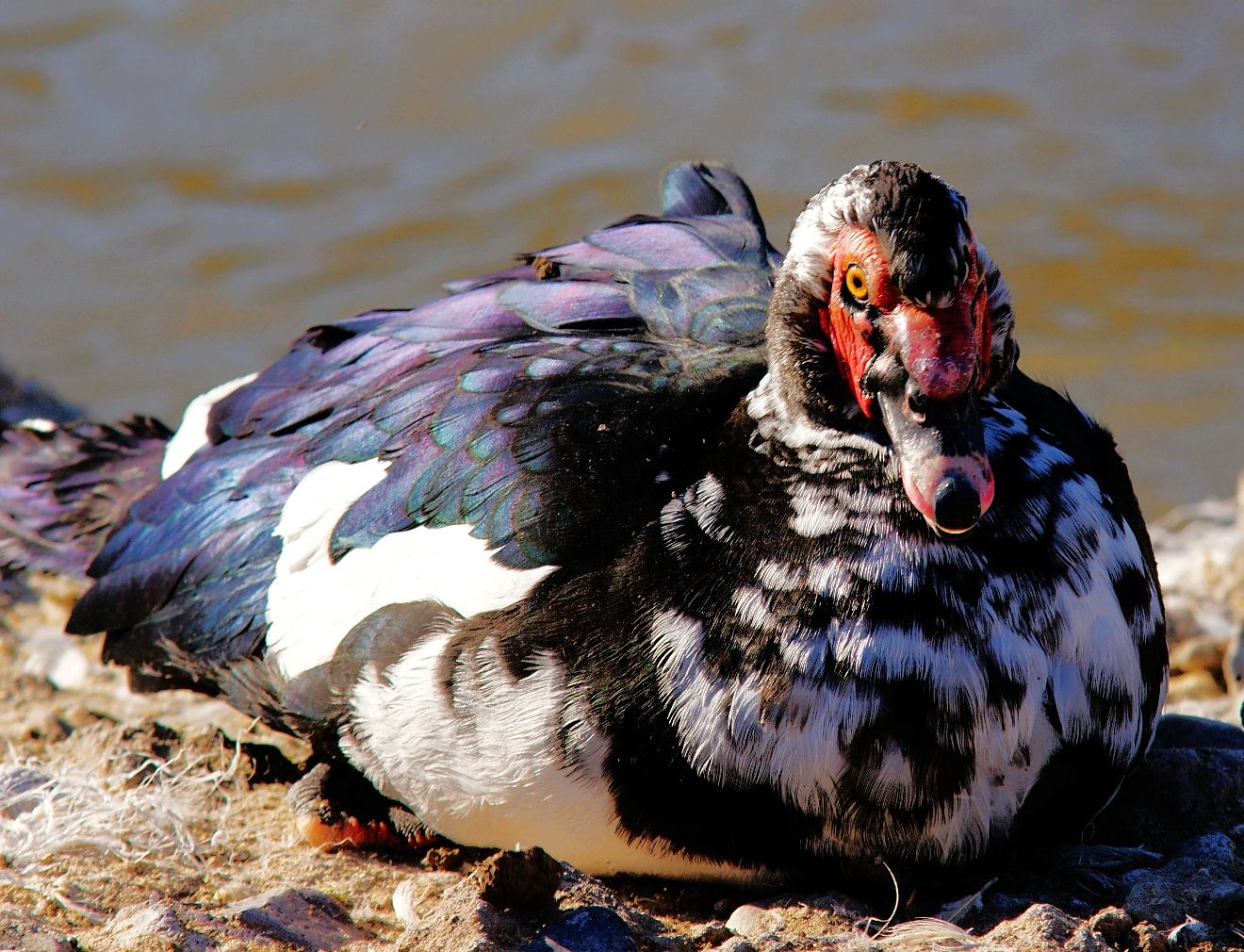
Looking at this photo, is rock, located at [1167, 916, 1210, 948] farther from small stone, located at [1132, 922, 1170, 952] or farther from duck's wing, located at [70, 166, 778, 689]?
duck's wing, located at [70, 166, 778, 689]

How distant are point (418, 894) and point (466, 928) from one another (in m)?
0.52

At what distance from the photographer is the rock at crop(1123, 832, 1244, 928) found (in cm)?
276

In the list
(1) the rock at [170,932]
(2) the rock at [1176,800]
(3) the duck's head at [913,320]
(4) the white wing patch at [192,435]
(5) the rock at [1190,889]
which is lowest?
(1) the rock at [170,932]

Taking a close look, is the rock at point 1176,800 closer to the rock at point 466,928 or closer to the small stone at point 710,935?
the small stone at point 710,935

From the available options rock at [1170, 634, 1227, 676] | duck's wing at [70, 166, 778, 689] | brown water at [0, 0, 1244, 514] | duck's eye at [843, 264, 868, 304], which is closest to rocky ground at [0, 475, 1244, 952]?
rock at [1170, 634, 1227, 676]

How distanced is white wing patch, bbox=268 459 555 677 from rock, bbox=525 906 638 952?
58 cm

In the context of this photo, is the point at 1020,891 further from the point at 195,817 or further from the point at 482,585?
the point at 195,817

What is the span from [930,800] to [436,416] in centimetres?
120

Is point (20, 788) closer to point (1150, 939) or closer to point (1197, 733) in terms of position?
point (1150, 939)

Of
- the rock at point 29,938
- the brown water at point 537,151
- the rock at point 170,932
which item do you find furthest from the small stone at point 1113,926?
the brown water at point 537,151

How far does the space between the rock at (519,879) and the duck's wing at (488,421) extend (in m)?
0.56

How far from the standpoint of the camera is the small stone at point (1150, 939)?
2672 mm

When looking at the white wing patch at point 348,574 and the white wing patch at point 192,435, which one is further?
the white wing patch at point 192,435

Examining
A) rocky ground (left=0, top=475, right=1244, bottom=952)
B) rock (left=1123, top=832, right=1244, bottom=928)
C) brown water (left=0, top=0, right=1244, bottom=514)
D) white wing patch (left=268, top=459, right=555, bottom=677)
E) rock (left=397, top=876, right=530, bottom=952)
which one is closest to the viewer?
rock (left=397, top=876, right=530, bottom=952)
